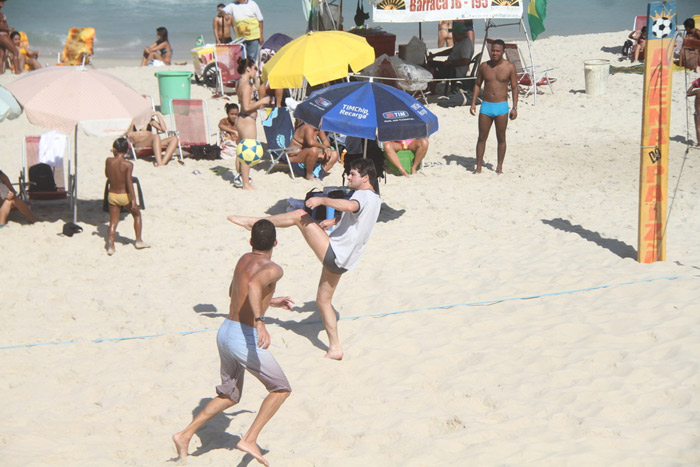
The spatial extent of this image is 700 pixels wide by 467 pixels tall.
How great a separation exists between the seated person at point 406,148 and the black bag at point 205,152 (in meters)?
2.56

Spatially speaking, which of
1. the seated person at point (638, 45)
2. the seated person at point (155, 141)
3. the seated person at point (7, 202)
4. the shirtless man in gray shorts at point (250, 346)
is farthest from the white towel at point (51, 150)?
the seated person at point (638, 45)

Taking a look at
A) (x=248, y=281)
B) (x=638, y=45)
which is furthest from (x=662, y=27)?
(x=638, y=45)

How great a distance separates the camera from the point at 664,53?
615cm

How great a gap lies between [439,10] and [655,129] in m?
7.20

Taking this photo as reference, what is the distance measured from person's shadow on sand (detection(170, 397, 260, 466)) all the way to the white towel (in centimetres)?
502

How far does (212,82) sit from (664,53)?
10.3m

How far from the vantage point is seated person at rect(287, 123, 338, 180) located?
31.0 ft

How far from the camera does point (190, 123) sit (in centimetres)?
1053

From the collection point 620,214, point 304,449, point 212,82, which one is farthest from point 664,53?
point 212,82

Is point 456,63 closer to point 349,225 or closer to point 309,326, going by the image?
point 309,326

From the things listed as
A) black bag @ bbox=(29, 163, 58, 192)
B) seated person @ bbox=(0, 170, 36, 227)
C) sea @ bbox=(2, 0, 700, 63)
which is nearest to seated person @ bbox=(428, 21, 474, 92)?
black bag @ bbox=(29, 163, 58, 192)

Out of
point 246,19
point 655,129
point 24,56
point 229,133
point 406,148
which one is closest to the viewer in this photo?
point 655,129

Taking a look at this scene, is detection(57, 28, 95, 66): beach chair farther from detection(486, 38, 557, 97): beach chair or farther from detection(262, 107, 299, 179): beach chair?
detection(486, 38, 557, 97): beach chair

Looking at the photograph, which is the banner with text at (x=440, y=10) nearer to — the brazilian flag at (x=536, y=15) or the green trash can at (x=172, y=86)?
the brazilian flag at (x=536, y=15)
